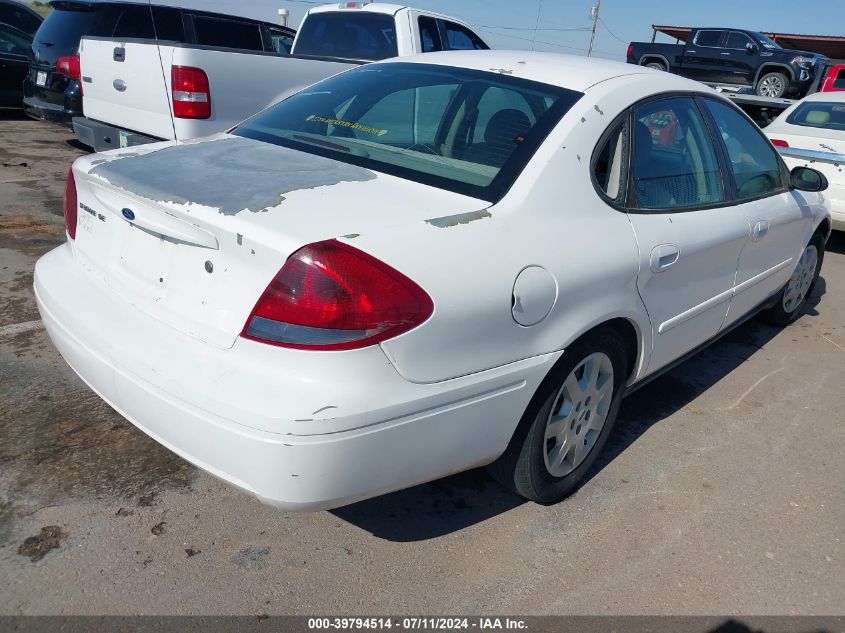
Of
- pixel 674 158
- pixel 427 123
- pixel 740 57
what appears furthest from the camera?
pixel 740 57

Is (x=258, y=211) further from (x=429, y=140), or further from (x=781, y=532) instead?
(x=781, y=532)

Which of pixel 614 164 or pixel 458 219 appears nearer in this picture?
pixel 458 219

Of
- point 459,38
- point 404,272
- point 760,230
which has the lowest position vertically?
point 760,230

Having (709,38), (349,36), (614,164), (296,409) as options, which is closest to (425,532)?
(296,409)

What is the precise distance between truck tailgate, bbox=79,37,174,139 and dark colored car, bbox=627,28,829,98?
13.6 meters

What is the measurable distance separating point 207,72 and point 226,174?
11.6ft

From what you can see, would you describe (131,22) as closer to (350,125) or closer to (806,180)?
(350,125)

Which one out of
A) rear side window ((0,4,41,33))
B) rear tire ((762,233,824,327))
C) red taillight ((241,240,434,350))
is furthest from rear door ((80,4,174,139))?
Answer: rear side window ((0,4,41,33))

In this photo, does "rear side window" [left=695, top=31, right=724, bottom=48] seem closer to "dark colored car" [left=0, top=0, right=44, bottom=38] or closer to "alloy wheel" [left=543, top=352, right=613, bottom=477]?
"dark colored car" [left=0, top=0, right=44, bottom=38]

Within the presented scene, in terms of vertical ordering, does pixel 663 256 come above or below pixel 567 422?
above

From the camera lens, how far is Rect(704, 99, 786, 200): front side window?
3.56 meters

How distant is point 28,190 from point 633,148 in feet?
19.2

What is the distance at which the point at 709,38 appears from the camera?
16.0 m

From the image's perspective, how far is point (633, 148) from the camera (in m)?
2.82
